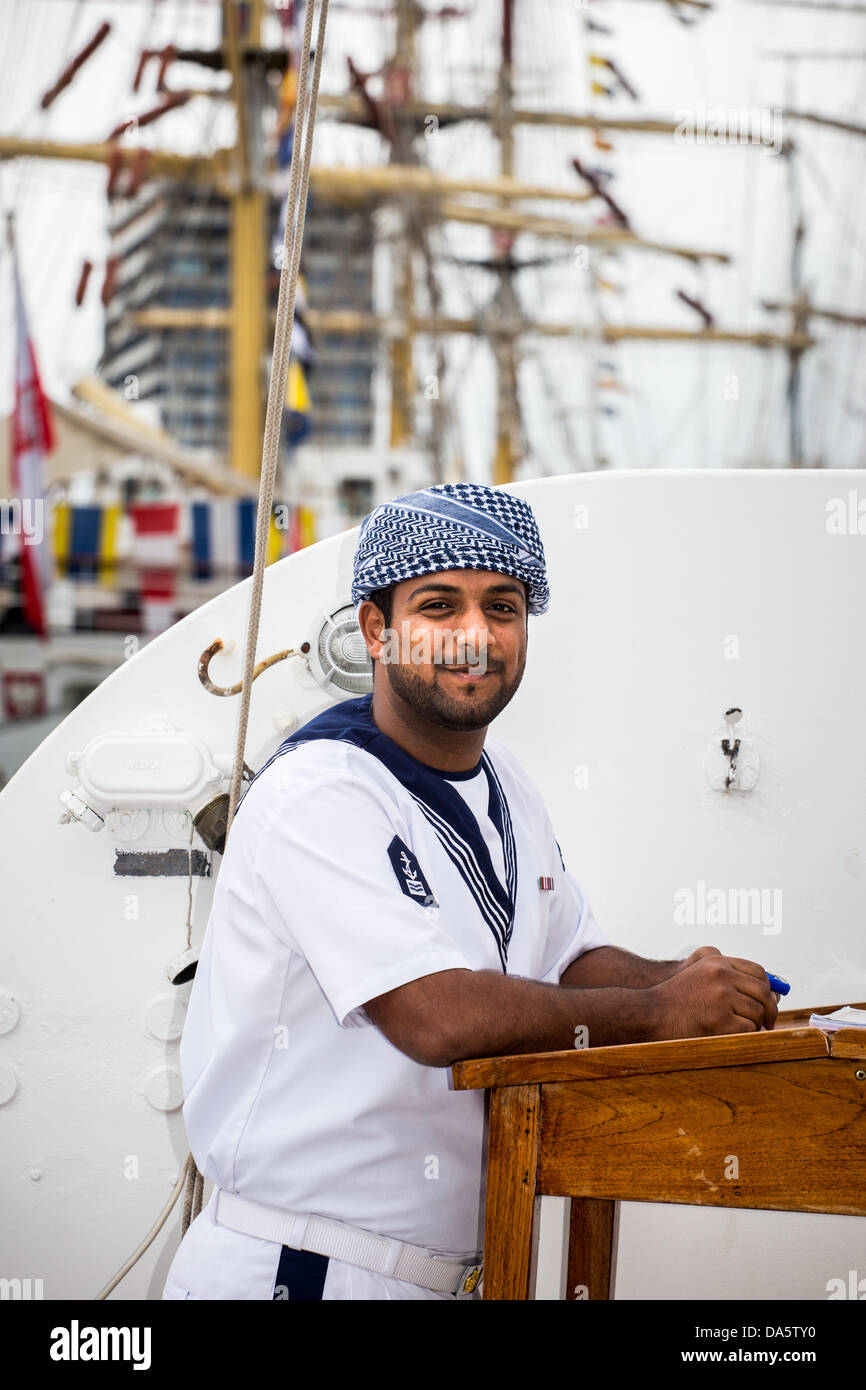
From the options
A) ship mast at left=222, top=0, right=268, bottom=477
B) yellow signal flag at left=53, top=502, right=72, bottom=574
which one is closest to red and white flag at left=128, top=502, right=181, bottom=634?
yellow signal flag at left=53, top=502, right=72, bottom=574

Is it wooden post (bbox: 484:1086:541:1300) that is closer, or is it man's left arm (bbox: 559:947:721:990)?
wooden post (bbox: 484:1086:541:1300)

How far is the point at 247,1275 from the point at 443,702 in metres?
0.70

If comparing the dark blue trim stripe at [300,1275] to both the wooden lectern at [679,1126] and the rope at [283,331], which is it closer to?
the wooden lectern at [679,1126]

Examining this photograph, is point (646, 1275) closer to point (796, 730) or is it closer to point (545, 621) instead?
point (796, 730)

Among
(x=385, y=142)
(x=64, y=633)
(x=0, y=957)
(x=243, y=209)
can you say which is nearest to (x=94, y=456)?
(x=64, y=633)

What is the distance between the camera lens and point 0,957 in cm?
212

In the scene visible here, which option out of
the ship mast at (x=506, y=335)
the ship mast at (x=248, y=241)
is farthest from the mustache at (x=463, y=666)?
the ship mast at (x=506, y=335)

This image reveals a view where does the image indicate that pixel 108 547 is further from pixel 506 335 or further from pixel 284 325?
pixel 284 325

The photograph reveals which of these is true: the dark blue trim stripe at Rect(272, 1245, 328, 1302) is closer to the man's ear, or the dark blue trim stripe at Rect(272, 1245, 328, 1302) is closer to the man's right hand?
the man's right hand

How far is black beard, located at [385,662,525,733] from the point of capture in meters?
1.52

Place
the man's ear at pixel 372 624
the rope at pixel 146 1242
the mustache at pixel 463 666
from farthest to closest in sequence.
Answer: the rope at pixel 146 1242 < the man's ear at pixel 372 624 < the mustache at pixel 463 666

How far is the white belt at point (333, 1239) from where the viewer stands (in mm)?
1437

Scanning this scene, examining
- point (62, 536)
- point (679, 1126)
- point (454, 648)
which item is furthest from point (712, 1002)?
point (62, 536)

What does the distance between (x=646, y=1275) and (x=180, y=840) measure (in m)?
1.00
